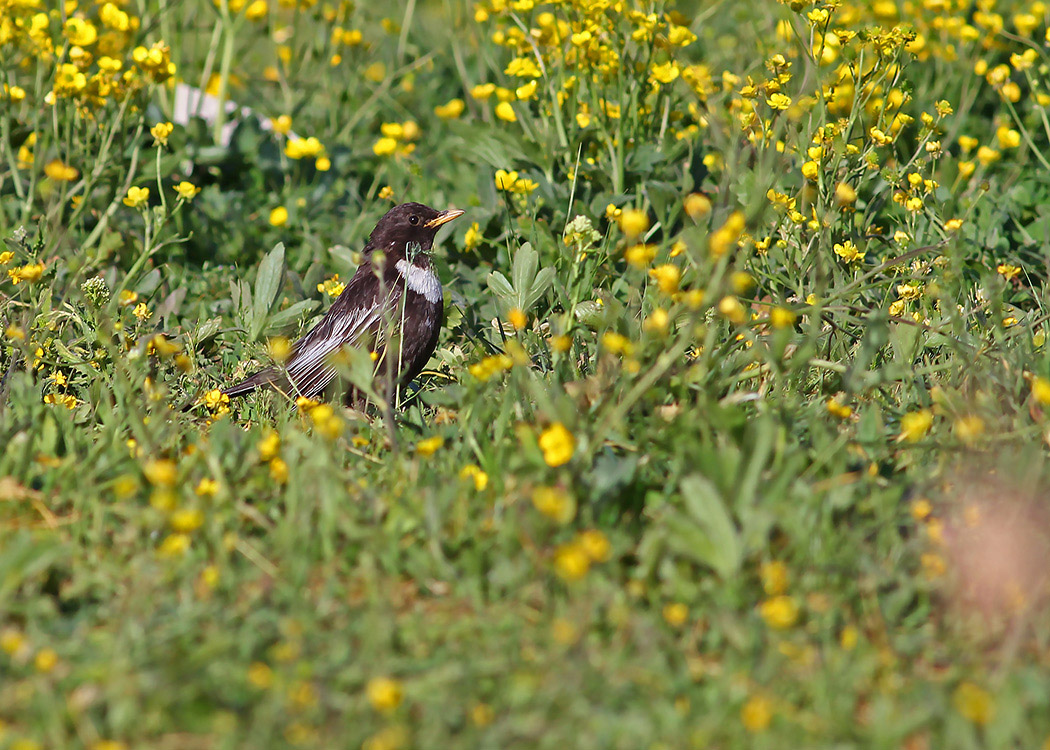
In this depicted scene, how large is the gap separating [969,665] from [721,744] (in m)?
0.66

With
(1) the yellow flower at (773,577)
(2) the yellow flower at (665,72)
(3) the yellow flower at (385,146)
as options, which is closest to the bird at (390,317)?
(3) the yellow flower at (385,146)

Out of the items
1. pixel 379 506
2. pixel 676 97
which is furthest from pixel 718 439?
pixel 676 97

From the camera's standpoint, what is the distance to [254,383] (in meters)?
4.57

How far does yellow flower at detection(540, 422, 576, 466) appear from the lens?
292 cm

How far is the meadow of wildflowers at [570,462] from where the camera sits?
8.52ft

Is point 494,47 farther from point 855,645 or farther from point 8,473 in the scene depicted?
point 855,645

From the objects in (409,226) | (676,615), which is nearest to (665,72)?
(409,226)

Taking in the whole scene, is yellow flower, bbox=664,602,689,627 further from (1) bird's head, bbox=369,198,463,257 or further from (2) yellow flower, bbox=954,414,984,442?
(1) bird's head, bbox=369,198,463,257

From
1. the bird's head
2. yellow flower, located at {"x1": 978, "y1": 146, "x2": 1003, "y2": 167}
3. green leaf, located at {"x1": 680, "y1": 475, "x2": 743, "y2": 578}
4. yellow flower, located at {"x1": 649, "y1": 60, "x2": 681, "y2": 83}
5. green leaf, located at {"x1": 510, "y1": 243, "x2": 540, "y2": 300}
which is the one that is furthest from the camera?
yellow flower, located at {"x1": 978, "y1": 146, "x2": 1003, "y2": 167}

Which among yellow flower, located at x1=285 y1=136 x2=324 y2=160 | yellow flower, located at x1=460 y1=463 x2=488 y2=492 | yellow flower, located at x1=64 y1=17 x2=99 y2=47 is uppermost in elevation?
yellow flower, located at x1=64 y1=17 x2=99 y2=47

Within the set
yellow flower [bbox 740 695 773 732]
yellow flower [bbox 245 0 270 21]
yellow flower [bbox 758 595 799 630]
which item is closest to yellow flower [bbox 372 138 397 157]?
yellow flower [bbox 245 0 270 21]

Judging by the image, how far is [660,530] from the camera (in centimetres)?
298

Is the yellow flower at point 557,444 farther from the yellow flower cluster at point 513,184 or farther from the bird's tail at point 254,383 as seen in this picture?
the yellow flower cluster at point 513,184

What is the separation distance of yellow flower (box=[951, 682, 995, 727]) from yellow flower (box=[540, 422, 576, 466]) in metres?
1.03
